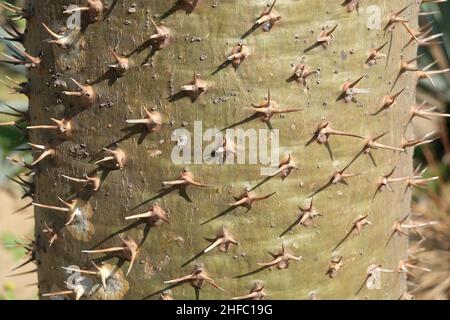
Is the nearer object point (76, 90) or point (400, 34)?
point (76, 90)

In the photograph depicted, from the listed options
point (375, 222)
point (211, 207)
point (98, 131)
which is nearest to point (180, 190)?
point (211, 207)

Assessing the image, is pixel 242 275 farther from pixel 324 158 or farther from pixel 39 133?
pixel 39 133

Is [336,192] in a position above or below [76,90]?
below

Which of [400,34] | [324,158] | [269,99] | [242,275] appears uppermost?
[400,34]
